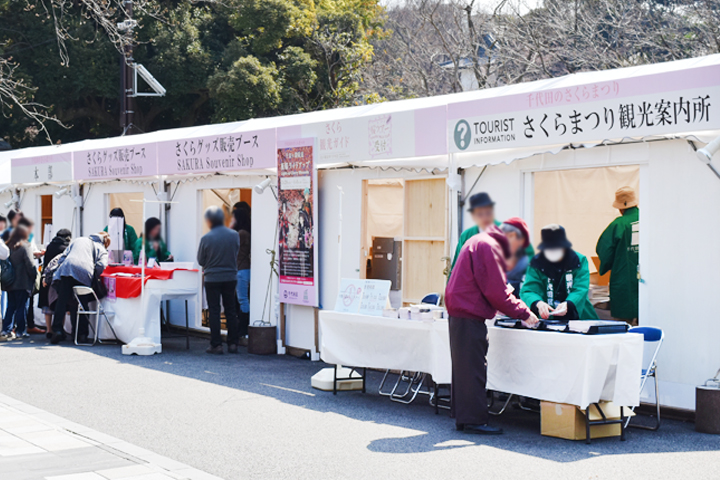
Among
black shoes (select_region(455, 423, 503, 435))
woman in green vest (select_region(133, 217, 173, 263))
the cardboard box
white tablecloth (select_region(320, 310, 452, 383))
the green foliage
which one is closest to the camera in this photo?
the cardboard box

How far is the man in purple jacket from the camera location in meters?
5.68

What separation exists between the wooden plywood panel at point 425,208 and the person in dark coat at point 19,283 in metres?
5.25

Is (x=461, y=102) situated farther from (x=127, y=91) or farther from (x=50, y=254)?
(x=127, y=91)

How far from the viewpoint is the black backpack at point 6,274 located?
1065 cm

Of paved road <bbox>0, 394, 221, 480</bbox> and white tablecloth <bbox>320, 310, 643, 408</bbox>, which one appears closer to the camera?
paved road <bbox>0, 394, 221, 480</bbox>

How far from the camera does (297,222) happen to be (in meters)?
9.45

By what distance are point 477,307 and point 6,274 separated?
7.21 meters

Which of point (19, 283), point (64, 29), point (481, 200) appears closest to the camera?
point (481, 200)

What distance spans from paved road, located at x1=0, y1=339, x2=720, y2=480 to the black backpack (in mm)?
2289

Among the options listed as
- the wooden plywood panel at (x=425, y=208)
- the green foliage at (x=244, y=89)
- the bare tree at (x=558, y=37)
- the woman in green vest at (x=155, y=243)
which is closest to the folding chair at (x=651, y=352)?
the wooden plywood panel at (x=425, y=208)

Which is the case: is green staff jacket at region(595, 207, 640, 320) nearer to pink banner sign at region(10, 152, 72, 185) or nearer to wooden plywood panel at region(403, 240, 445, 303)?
wooden plywood panel at region(403, 240, 445, 303)

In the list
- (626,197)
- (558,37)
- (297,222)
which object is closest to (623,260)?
(626,197)

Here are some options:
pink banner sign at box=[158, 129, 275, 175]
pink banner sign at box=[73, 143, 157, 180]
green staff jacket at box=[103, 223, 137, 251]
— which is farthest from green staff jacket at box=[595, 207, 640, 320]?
green staff jacket at box=[103, 223, 137, 251]

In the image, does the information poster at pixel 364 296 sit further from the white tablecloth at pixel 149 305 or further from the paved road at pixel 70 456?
the white tablecloth at pixel 149 305
